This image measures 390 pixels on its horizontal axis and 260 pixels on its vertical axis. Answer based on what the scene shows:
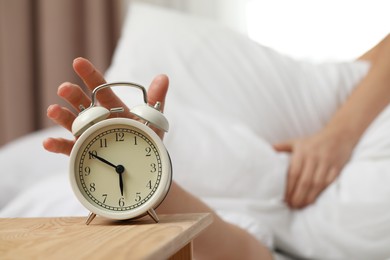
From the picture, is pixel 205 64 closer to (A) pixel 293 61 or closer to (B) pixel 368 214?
(A) pixel 293 61

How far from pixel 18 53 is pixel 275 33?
981 mm

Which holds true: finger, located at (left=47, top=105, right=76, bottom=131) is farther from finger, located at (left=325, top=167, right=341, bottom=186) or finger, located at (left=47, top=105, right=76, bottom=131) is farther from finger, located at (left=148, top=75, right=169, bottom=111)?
finger, located at (left=325, top=167, right=341, bottom=186)

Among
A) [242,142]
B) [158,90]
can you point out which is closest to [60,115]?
[158,90]

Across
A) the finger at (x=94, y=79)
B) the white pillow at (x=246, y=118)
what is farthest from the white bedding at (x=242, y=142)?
the finger at (x=94, y=79)

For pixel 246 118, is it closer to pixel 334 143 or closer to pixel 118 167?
pixel 334 143

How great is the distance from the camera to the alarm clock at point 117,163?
2.58 feet

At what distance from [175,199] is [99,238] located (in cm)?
33

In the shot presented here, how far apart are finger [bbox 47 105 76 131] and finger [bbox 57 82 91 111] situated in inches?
0.7

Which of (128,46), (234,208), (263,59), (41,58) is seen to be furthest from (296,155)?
(41,58)

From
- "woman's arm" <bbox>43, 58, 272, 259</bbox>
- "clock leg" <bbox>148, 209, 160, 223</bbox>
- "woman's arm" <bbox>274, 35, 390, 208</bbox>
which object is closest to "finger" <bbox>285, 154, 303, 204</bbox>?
"woman's arm" <bbox>274, 35, 390, 208</bbox>

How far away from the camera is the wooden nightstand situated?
59cm

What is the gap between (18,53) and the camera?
2.51m

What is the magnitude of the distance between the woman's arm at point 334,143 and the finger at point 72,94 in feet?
2.31

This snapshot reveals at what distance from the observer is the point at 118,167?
79cm
